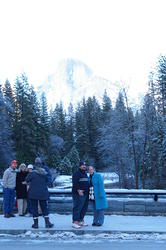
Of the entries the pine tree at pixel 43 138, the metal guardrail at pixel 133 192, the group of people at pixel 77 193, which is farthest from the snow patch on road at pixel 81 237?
the pine tree at pixel 43 138

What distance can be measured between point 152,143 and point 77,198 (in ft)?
81.0

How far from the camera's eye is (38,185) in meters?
9.49

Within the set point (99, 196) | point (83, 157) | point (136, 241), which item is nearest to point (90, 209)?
point (99, 196)

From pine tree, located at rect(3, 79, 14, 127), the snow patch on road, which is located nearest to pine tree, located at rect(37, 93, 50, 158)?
pine tree, located at rect(3, 79, 14, 127)

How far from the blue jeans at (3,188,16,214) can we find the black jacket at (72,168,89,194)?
106 inches

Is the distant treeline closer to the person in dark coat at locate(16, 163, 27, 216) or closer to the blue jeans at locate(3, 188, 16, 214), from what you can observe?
the person in dark coat at locate(16, 163, 27, 216)

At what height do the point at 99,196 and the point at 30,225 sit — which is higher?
the point at 99,196

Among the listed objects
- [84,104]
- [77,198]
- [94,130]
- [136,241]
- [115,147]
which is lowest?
[136,241]

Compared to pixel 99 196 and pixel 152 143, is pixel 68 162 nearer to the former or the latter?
pixel 152 143

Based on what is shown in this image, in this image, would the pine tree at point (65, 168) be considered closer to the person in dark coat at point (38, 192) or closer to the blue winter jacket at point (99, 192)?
the blue winter jacket at point (99, 192)

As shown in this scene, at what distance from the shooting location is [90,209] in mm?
11844

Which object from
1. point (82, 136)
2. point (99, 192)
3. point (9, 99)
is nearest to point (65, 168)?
point (82, 136)

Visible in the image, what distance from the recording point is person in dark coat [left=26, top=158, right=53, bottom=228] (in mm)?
9367

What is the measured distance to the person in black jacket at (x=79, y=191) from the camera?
9.49 metres
